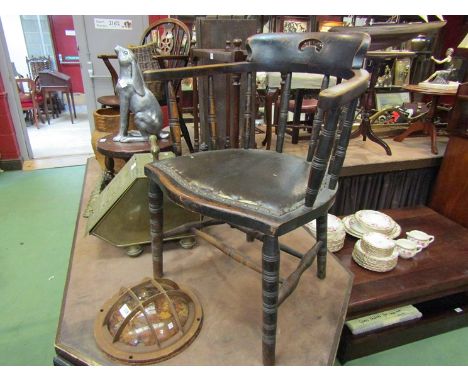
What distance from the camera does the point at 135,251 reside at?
52.7 inches

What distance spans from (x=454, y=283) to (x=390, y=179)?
0.85 meters

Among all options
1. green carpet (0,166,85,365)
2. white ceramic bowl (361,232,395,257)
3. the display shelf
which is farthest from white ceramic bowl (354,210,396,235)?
green carpet (0,166,85,365)

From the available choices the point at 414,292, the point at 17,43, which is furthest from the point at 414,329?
the point at 17,43

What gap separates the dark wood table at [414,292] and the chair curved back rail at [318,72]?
607 millimetres

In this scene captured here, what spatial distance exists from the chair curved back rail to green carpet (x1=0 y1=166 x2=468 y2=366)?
3.21 ft

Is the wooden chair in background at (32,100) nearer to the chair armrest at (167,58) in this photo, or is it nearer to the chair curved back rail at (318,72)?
the chair armrest at (167,58)

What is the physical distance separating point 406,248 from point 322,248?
2.10 ft

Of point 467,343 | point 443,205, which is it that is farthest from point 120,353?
point 443,205

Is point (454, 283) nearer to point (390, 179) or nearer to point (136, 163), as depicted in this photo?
point (390, 179)

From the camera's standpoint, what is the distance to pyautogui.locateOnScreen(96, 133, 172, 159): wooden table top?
155 centimetres

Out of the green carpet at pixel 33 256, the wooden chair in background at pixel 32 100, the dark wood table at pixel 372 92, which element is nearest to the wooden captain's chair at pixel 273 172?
the green carpet at pixel 33 256

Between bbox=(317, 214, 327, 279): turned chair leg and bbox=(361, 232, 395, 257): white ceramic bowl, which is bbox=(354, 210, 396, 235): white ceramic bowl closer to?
bbox=(361, 232, 395, 257): white ceramic bowl

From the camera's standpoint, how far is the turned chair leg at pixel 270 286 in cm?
77

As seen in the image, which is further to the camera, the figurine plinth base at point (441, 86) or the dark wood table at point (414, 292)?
the figurine plinth base at point (441, 86)
